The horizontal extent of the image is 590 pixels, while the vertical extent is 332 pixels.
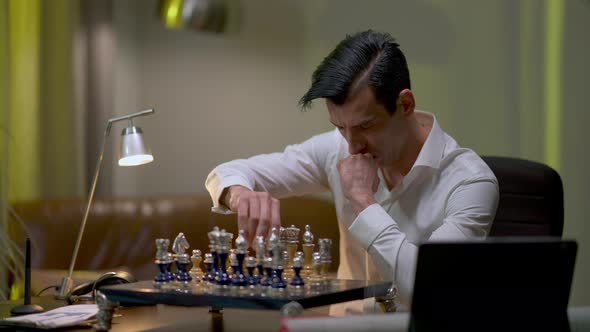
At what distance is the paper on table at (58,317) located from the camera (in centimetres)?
179

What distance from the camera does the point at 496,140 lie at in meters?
3.71

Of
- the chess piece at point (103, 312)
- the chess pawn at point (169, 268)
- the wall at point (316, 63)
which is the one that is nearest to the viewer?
the chess piece at point (103, 312)

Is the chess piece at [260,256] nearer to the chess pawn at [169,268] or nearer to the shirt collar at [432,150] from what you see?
the chess pawn at [169,268]

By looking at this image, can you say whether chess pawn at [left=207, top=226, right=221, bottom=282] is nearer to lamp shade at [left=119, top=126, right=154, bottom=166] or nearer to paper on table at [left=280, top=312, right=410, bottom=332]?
paper on table at [left=280, top=312, right=410, bottom=332]

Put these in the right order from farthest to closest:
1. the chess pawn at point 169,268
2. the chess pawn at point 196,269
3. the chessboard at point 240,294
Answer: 1. the chess pawn at point 196,269
2. the chess pawn at point 169,268
3. the chessboard at point 240,294

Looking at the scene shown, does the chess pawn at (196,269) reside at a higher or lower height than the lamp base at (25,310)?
higher

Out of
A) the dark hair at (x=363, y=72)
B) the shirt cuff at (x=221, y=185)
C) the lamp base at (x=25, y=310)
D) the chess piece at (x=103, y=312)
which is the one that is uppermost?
the dark hair at (x=363, y=72)

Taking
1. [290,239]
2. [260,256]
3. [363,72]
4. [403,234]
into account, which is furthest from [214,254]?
[363,72]

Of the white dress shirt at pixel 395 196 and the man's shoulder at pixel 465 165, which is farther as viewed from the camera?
the man's shoulder at pixel 465 165

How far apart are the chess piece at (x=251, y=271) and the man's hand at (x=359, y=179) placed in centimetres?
43

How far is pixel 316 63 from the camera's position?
4.42 metres

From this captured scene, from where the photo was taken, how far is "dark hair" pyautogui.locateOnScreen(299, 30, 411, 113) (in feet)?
7.16

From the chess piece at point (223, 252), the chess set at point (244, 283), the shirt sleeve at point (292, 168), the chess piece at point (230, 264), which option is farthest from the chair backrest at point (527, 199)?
the chess piece at point (223, 252)

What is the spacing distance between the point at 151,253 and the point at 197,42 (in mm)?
1275
